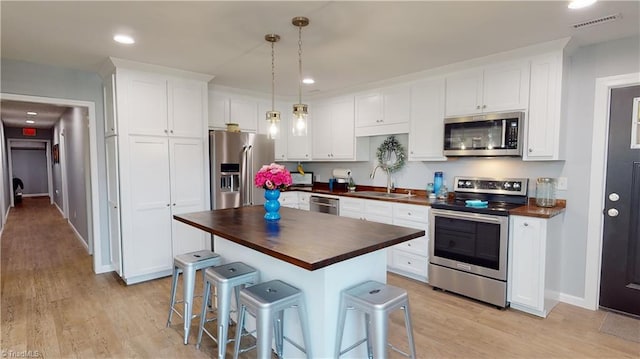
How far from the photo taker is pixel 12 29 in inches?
104

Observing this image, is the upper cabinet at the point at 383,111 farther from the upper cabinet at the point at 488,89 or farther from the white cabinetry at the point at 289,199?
the white cabinetry at the point at 289,199

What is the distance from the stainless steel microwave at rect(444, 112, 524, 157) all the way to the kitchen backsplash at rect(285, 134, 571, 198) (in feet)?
0.98

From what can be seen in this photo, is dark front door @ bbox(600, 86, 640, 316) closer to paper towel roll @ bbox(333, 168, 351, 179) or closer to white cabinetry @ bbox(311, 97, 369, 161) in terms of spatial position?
white cabinetry @ bbox(311, 97, 369, 161)

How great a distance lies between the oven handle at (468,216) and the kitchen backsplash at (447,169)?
0.68 meters

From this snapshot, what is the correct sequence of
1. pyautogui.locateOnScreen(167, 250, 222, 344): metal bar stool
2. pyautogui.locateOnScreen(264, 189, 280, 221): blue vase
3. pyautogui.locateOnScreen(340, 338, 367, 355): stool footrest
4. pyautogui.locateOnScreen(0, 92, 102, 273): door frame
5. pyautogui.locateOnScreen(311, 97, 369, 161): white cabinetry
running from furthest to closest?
1. pyautogui.locateOnScreen(311, 97, 369, 161): white cabinetry
2. pyautogui.locateOnScreen(0, 92, 102, 273): door frame
3. pyautogui.locateOnScreen(264, 189, 280, 221): blue vase
4. pyautogui.locateOnScreen(167, 250, 222, 344): metal bar stool
5. pyautogui.locateOnScreen(340, 338, 367, 355): stool footrest

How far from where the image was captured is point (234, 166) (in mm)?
4387

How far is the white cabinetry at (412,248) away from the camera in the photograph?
3.60 m

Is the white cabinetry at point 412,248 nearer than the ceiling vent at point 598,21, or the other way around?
the ceiling vent at point 598,21

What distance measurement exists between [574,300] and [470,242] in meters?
1.10

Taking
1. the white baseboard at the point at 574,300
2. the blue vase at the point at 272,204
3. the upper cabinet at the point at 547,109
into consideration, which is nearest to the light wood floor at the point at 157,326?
the white baseboard at the point at 574,300

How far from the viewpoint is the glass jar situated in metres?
3.17

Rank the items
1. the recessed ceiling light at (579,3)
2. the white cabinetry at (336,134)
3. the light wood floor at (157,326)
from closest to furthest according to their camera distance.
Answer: the recessed ceiling light at (579,3)
the light wood floor at (157,326)
the white cabinetry at (336,134)

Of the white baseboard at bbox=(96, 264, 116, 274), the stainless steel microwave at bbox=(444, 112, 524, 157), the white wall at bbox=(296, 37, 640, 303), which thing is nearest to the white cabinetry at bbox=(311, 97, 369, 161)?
the stainless steel microwave at bbox=(444, 112, 524, 157)

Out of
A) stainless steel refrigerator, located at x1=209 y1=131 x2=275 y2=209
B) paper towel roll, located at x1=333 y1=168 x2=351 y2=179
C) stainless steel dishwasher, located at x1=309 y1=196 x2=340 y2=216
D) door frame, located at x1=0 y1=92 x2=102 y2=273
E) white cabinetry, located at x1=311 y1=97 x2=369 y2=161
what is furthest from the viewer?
paper towel roll, located at x1=333 y1=168 x2=351 y2=179
